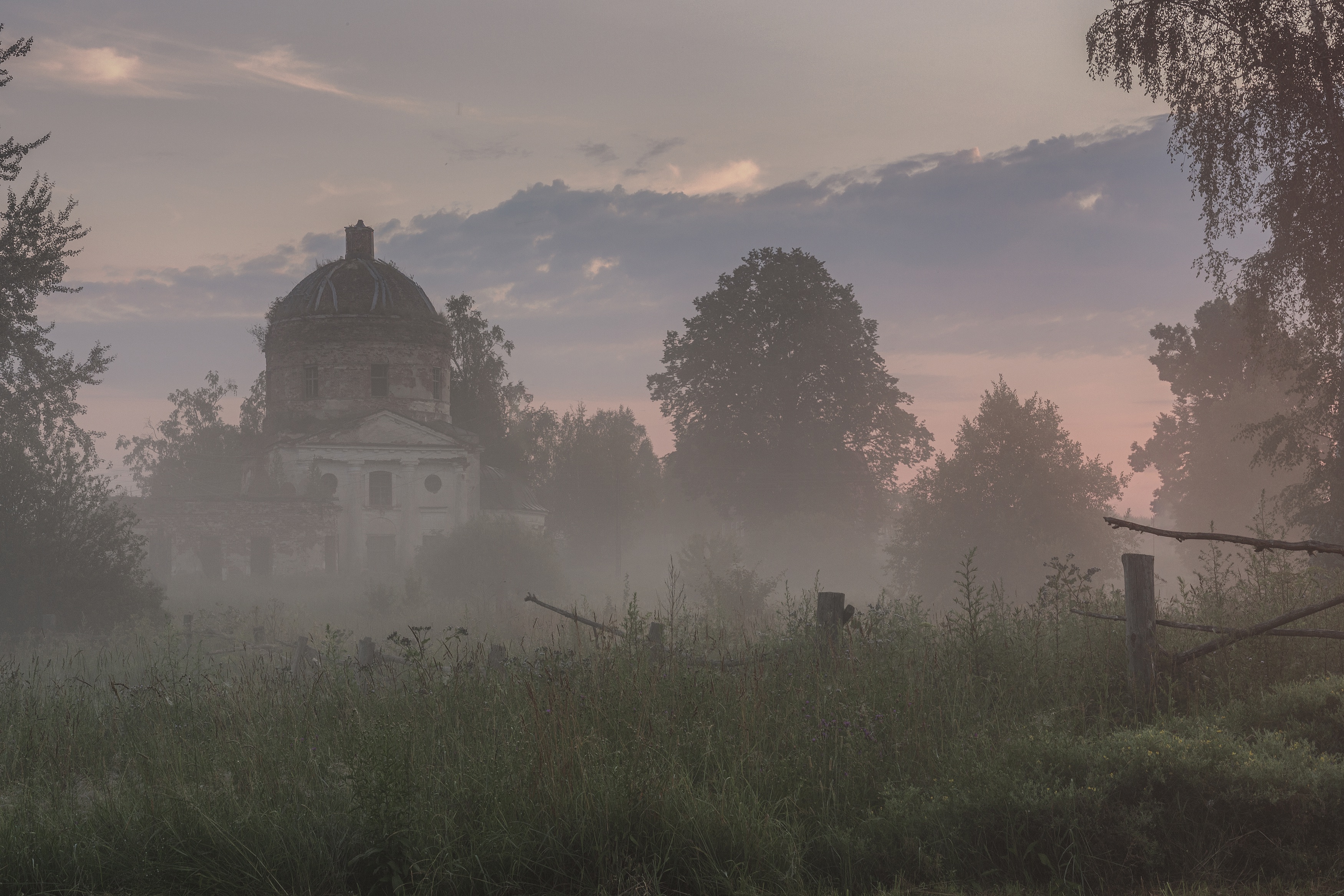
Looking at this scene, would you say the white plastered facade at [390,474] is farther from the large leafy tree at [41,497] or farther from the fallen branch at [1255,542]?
the fallen branch at [1255,542]

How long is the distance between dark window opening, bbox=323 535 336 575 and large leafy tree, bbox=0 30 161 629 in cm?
1809

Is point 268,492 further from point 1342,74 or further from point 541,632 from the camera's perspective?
point 1342,74

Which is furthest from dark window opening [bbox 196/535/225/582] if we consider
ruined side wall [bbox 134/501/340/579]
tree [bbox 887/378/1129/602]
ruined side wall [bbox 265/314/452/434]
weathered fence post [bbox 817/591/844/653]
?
weathered fence post [bbox 817/591/844/653]

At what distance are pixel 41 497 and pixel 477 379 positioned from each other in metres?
30.2

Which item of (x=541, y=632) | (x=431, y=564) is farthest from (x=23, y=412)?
(x=431, y=564)

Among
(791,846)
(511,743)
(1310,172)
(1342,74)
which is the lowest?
(791,846)

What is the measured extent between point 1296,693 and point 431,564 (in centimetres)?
3410

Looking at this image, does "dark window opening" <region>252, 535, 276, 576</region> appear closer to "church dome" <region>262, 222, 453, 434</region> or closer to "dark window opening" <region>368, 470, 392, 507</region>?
"dark window opening" <region>368, 470, 392, 507</region>

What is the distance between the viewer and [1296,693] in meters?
5.94

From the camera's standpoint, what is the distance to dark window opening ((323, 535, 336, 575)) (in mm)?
41156

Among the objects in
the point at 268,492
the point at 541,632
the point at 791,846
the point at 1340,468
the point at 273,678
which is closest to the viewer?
the point at 791,846

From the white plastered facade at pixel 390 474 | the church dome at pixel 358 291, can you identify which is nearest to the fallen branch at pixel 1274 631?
the white plastered facade at pixel 390 474

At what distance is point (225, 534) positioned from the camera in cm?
3991

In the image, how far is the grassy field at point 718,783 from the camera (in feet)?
14.6
